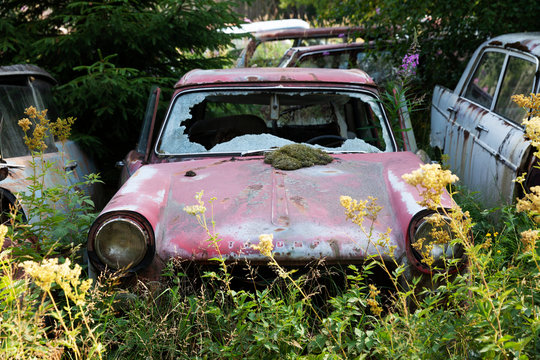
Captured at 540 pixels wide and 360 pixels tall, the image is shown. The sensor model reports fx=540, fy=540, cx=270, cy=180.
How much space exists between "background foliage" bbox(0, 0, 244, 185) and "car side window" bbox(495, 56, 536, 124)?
2.95 meters

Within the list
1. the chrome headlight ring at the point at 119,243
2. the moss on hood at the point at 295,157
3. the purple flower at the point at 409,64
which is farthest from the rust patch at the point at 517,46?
the chrome headlight ring at the point at 119,243

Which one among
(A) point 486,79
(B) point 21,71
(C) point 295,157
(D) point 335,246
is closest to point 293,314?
(D) point 335,246

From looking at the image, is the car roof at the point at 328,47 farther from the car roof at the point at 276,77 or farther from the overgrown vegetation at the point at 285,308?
the overgrown vegetation at the point at 285,308

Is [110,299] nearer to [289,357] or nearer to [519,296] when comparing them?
[289,357]

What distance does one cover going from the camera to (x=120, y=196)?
2934 mm

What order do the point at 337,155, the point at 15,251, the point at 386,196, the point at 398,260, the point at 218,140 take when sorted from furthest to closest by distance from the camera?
the point at 218,140, the point at 337,155, the point at 386,196, the point at 15,251, the point at 398,260

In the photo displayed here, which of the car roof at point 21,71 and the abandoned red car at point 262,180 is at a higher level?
the car roof at point 21,71

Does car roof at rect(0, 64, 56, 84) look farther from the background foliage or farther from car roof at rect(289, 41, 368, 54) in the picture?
car roof at rect(289, 41, 368, 54)

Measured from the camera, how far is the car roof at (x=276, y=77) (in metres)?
3.95

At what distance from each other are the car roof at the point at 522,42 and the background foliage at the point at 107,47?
9.12 ft

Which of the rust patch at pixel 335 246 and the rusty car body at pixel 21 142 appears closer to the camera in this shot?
the rust patch at pixel 335 246

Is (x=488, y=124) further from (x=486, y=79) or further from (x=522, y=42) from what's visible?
(x=486, y=79)

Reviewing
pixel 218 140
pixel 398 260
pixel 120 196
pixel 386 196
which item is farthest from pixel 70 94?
pixel 398 260

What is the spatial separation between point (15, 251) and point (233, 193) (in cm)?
117
